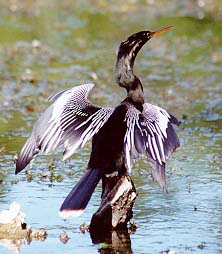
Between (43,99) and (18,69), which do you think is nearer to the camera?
(43,99)

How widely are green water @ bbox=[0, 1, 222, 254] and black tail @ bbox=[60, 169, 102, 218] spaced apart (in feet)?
0.86

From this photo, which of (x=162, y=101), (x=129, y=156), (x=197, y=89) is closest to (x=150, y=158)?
(x=129, y=156)

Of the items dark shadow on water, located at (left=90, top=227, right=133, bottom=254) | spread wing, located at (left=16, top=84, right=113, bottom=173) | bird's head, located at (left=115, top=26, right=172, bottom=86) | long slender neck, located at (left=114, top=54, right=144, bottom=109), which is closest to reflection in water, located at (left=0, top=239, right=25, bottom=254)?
dark shadow on water, located at (left=90, top=227, right=133, bottom=254)

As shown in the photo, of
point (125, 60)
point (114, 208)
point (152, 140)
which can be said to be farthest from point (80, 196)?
point (125, 60)

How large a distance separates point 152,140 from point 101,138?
454mm

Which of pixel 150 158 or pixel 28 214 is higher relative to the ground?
pixel 150 158

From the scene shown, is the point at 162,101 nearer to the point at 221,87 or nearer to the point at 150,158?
the point at 221,87

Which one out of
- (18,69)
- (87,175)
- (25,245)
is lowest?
(25,245)

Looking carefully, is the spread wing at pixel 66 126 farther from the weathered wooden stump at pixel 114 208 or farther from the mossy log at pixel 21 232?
the mossy log at pixel 21 232

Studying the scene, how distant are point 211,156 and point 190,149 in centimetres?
37

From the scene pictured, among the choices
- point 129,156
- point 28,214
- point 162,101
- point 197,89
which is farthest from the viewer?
point 197,89

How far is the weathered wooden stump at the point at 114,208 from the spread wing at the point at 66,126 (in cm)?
47

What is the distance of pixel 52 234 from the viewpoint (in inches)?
259

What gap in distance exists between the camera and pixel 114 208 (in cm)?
671
